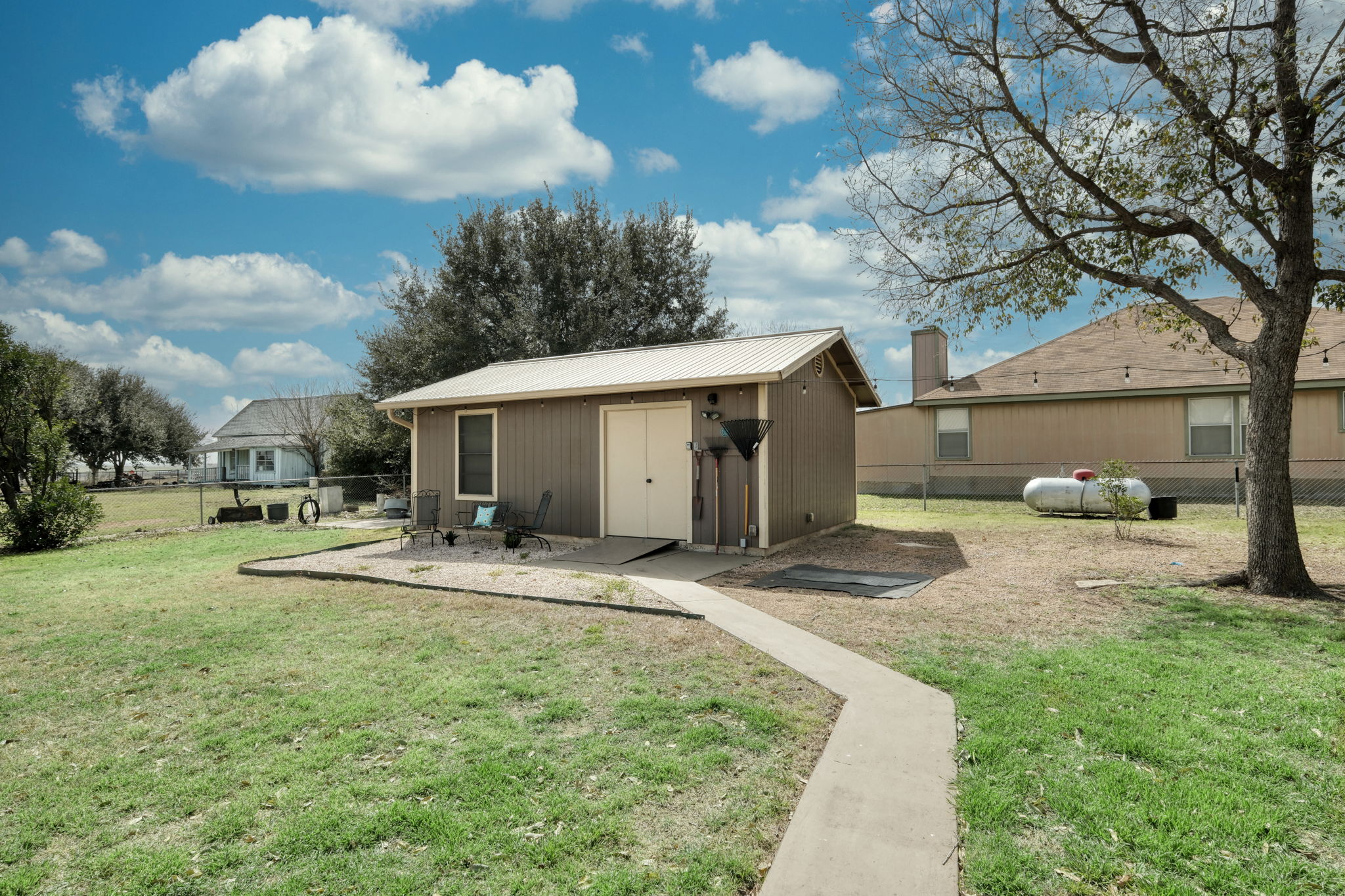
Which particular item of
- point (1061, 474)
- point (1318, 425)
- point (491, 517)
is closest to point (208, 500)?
point (491, 517)

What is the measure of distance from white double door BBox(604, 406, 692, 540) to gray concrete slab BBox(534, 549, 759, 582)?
0.66 m

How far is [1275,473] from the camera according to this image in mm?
6859

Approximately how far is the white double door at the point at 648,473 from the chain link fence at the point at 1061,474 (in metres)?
8.03

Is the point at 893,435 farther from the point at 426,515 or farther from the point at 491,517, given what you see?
the point at 426,515

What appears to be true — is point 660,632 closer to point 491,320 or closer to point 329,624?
point 329,624

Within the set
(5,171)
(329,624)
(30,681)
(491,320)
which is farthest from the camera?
(491,320)

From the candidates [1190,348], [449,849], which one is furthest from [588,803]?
[1190,348]

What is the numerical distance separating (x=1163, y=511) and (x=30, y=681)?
15779mm

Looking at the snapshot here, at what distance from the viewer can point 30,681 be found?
14.8 feet

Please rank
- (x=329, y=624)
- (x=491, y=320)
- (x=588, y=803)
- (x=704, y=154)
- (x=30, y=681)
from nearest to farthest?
(x=588, y=803), (x=30, y=681), (x=329, y=624), (x=704, y=154), (x=491, y=320)

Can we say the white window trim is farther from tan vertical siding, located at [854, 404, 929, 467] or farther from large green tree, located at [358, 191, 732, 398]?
tan vertical siding, located at [854, 404, 929, 467]

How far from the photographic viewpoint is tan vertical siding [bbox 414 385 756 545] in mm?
9578

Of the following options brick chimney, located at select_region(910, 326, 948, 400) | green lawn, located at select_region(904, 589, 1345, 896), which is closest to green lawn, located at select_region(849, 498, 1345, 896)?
green lawn, located at select_region(904, 589, 1345, 896)

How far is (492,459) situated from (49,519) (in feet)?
25.0
